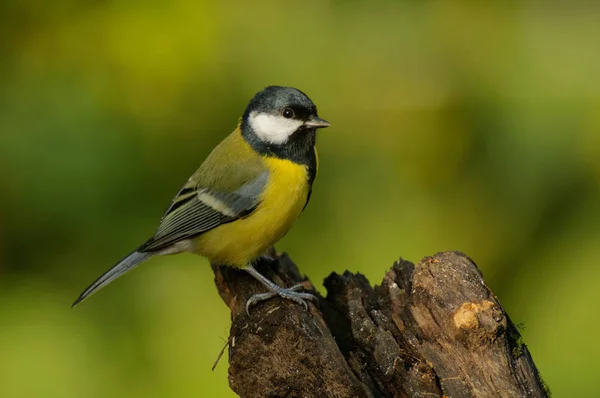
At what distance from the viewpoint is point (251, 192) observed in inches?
93.3

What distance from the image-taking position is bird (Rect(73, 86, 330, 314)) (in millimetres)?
2363

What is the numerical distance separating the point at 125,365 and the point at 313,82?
148 cm

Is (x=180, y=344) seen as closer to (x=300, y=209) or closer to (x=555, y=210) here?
(x=300, y=209)

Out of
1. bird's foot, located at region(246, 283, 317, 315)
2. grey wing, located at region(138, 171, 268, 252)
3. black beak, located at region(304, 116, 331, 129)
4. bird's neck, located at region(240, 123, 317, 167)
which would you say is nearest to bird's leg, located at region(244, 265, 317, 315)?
bird's foot, located at region(246, 283, 317, 315)

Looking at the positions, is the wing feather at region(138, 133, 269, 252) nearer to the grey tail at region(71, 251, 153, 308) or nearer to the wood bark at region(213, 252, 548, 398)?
the grey tail at region(71, 251, 153, 308)

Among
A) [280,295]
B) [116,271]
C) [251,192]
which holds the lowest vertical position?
[116,271]

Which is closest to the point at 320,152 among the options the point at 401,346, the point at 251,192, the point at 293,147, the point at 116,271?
the point at 293,147

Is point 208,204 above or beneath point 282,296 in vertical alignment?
above

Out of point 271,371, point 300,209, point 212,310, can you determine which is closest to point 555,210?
point 300,209

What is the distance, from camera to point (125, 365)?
9.07 feet

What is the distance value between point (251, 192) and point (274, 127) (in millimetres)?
230

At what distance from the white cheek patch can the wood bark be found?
605 mm

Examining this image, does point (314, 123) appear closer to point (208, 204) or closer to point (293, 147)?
point (293, 147)

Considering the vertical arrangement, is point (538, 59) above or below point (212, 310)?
above
